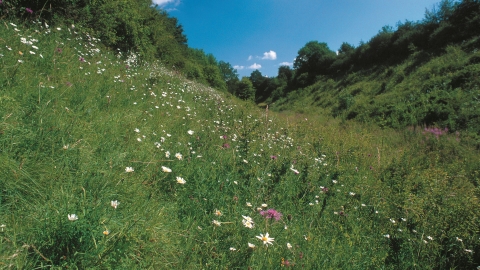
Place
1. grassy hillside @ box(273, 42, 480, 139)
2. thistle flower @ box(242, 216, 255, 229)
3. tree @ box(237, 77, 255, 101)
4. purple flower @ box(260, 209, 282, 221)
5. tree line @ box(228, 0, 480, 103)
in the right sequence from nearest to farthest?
thistle flower @ box(242, 216, 255, 229) < purple flower @ box(260, 209, 282, 221) < grassy hillside @ box(273, 42, 480, 139) < tree @ box(237, 77, 255, 101) < tree line @ box(228, 0, 480, 103)

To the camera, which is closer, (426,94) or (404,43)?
→ (426,94)

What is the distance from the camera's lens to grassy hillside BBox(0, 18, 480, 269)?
4.77 feet

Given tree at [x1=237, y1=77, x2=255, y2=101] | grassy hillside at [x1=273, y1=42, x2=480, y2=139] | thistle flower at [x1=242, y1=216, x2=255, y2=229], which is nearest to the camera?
thistle flower at [x1=242, y1=216, x2=255, y2=229]

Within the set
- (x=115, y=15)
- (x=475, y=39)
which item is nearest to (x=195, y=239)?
(x=115, y=15)

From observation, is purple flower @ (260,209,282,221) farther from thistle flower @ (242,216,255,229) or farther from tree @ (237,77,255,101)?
tree @ (237,77,255,101)

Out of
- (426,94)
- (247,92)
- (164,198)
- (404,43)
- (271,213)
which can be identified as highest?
(404,43)

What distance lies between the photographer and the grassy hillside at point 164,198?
1.46 meters

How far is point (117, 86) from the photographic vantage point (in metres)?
4.54

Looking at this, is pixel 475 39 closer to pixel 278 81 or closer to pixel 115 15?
pixel 115 15

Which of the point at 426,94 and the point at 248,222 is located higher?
the point at 426,94

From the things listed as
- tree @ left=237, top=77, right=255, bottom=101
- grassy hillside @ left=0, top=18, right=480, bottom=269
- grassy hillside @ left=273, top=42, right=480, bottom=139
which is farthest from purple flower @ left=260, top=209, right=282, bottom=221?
tree @ left=237, top=77, right=255, bottom=101

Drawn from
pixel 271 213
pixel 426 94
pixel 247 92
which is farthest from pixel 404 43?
pixel 271 213

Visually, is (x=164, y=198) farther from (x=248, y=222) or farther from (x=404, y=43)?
(x=404, y=43)

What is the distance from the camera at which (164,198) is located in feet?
7.52
